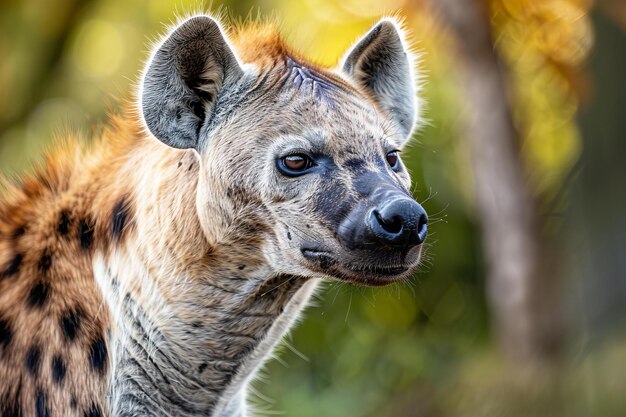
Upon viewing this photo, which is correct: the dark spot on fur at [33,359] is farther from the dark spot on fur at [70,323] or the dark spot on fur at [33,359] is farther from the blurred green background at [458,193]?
the blurred green background at [458,193]

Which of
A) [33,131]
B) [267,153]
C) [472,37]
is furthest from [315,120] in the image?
[33,131]

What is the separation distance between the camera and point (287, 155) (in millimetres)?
3207

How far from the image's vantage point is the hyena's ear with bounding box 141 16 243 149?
327 centimetres

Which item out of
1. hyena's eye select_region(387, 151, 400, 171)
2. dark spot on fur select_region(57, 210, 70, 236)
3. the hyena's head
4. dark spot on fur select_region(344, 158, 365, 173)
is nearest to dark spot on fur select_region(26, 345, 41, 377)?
dark spot on fur select_region(57, 210, 70, 236)

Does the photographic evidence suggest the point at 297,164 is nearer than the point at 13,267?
Yes

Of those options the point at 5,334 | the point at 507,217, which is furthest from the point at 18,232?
the point at 507,217

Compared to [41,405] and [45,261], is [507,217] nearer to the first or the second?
[45,261]

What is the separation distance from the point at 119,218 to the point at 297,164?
0.65 meters

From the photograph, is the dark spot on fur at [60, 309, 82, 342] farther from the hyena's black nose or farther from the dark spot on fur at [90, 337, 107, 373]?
the hyena's black nose

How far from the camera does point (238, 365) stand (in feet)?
11.4

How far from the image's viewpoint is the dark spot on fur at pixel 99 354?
3312 millimetres

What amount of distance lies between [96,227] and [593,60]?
13.4ft

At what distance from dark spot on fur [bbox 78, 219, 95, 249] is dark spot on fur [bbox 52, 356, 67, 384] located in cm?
40

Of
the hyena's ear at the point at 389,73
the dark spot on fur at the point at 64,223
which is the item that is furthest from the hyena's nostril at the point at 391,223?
the dark spot on fur at the point at 64,223
